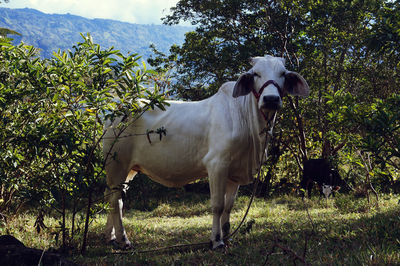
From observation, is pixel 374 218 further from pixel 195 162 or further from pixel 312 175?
A: pixel 312 175

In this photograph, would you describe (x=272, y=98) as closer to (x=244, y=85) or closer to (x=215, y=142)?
(x=244, y=85)

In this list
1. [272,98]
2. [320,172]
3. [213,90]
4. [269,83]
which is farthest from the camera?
[213,90]

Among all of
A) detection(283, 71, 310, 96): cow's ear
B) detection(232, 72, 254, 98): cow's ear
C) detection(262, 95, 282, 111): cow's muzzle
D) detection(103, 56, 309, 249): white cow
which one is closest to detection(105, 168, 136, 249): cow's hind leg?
detection(103, 56, 309, 249): white cow

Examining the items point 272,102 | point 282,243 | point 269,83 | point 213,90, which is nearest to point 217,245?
point 282,243

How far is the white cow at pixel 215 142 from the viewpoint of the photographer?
150 inches

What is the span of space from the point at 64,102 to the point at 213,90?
5826 mm

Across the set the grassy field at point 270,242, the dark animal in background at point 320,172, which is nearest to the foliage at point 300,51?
the dark animal in background at point 320,172

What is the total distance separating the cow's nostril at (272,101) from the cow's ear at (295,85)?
54 cm

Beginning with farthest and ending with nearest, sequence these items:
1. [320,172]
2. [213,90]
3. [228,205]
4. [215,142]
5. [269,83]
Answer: [213,90] → [320,172] → [228,205] → [215,142] → [269,83]

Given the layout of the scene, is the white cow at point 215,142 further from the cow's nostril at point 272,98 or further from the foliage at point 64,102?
the foliage at point 64,102

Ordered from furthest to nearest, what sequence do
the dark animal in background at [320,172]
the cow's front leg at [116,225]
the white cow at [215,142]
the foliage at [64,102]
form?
the dark animal in background at [320,172], the cow's front leg at [116,225], the white cow at [215,142], the foliage at [64,102]

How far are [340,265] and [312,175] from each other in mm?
6475

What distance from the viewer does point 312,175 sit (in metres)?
8.97

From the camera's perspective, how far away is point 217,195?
3.93 metres
